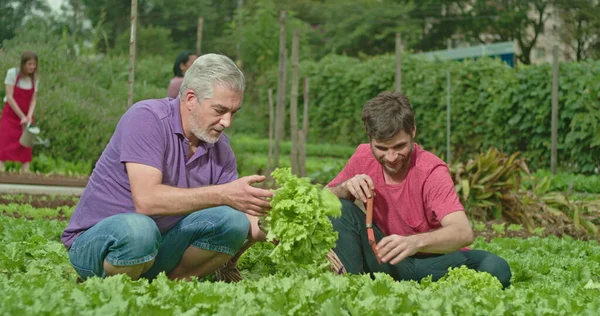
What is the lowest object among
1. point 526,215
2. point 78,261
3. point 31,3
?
point 526,215

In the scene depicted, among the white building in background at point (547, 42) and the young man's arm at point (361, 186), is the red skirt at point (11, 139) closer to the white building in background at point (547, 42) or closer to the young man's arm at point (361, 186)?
the young man's arm at point (361, 186)

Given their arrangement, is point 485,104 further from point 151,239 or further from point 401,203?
point 151,239

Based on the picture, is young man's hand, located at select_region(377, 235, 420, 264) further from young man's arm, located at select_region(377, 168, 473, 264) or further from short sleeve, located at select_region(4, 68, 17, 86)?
short sleeve, located at select_region(4, 68, 17, 86)

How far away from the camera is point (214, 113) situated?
16.8 feet

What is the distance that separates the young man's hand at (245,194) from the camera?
4898mm

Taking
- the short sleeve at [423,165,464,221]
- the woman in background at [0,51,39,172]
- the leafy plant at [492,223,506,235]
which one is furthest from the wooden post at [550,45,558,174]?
the short sleeve at [423,165,464,221]

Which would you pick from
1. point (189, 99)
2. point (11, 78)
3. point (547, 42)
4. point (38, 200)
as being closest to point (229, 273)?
point (189, 99)

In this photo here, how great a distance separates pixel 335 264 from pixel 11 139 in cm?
956


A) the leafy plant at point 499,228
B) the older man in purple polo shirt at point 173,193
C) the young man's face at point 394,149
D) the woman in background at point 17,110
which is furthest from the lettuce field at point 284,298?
the woman in background at point 17,110

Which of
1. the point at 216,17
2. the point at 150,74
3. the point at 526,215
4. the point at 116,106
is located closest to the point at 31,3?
the point at 150,74

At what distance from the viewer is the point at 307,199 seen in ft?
16.4

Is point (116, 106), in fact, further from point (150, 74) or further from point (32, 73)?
point (150, 74)

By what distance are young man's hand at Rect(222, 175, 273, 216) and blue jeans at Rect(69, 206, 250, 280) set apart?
1.25 ft

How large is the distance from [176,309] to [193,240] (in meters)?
1.45
